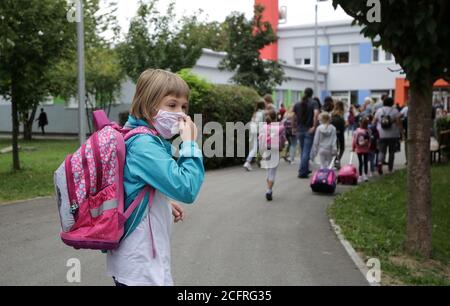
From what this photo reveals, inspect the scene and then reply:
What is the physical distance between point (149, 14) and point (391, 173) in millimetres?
11979

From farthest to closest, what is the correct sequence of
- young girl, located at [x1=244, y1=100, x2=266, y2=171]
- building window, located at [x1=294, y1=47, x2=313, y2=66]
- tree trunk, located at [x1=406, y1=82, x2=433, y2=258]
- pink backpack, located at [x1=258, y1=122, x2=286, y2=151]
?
building window, located at [x1=294, y1=47, x2=313, y2=66]
young girl, located at [x1=244, y1=100, x2=266, y2=171]
pink backpack, located at [x1=258, y1=122, x2=286, y2=151]
tree trunk, located at [x1=406, y1=82, x2=433, y2=258]

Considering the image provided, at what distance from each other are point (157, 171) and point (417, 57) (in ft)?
13.6

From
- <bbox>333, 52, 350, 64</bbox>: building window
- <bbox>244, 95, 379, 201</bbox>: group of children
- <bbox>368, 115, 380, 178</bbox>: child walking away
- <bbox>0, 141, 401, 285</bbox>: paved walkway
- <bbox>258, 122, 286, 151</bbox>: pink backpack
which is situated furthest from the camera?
<bbox>333, 52, 350, 64</bbox>: building window

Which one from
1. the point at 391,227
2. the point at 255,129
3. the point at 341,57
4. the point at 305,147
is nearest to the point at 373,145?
the point at 305,147

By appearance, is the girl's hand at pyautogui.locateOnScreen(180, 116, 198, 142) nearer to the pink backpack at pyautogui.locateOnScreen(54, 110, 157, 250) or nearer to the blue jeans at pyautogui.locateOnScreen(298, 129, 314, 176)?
the pink backpack at pyautogui.locateOnScreen(54, 110, 157, 250)

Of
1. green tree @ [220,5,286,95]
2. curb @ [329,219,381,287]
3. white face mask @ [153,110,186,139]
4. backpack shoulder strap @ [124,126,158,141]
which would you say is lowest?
curb @ [329,219,381,287]

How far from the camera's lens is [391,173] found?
13047 millimetres

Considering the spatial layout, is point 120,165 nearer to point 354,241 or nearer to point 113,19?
point 354,241

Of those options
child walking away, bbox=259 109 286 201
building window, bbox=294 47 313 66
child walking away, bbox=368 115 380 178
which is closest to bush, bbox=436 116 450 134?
child walking away, bbox=368 115 380 178

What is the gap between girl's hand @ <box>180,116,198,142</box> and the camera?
2402mm

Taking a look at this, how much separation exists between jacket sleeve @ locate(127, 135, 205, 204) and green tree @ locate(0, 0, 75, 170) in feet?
32.4

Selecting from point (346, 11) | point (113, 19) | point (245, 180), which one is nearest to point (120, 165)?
point (346, 11)

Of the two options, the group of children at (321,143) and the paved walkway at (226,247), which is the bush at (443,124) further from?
the paved walkway at (226,247)

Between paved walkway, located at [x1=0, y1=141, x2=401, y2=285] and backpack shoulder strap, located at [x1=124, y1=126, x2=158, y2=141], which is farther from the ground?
backpack shoulder strap, located at [x1=124, y1=126, x2=158, y2=141]
